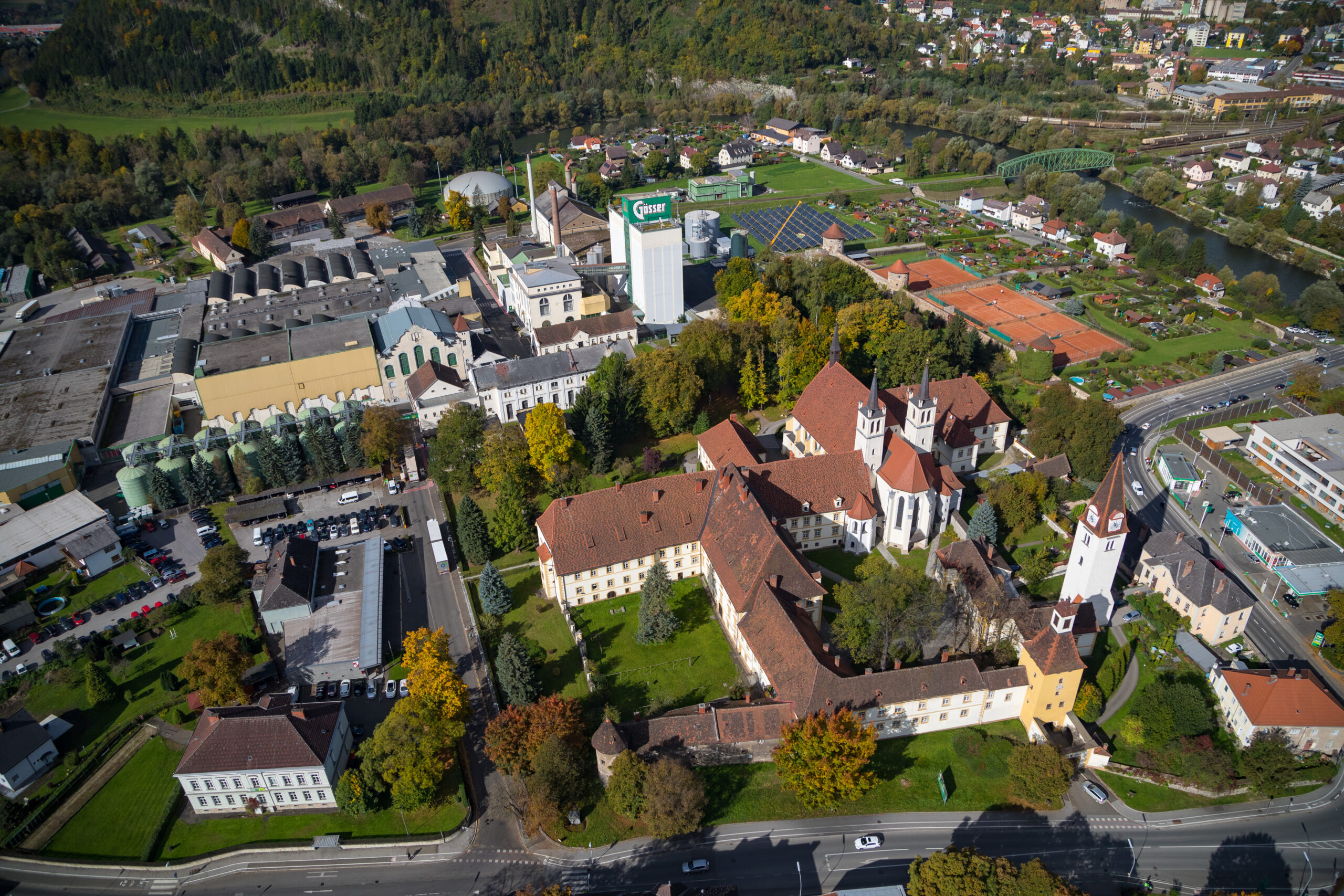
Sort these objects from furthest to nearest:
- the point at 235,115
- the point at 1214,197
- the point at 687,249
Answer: the point at 235,115 → the point at 1214,197 → the point at 687,249

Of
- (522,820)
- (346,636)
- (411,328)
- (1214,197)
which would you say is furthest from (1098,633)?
(1214,197)

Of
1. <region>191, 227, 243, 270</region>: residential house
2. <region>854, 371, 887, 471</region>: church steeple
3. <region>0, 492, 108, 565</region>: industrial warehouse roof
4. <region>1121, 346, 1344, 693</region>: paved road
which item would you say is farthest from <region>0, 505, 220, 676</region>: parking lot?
<region>1121, 346, 1344, 693</region>: paved road

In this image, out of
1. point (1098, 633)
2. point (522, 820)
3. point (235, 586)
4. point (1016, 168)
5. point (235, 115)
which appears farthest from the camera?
point (235, 115)

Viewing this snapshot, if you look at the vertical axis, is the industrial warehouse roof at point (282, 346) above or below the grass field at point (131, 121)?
below

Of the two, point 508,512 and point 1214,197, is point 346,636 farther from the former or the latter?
point 1214,197

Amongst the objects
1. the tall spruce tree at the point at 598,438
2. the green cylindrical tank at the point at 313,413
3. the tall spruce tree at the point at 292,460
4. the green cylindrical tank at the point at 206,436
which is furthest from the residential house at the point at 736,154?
the tall spruce tree at the point at 292,460

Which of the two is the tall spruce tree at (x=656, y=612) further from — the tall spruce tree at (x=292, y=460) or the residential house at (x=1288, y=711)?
the tall spruce tree at (x=292, y=460)
